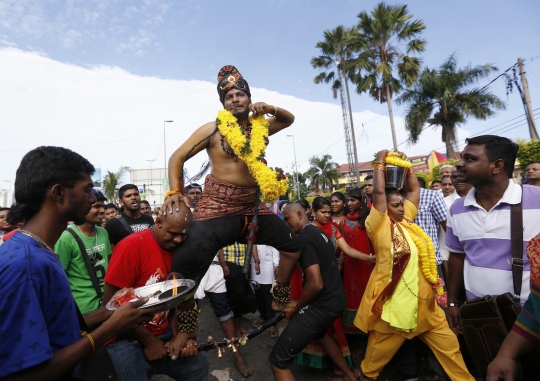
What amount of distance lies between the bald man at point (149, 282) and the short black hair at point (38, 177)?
732mm

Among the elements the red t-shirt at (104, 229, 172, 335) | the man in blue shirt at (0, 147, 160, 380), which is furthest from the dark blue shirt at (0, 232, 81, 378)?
the red t-shirt at (104, 229, 172, 335)

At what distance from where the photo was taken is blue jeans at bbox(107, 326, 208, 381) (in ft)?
7.43

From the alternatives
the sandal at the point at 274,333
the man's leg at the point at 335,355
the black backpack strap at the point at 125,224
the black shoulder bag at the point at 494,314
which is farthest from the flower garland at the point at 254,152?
the sandal at the point at 274,333

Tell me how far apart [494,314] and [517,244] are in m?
0.55

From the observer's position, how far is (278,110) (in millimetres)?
2701

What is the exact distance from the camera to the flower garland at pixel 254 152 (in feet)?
8.05

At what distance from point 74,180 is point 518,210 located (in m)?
3.01

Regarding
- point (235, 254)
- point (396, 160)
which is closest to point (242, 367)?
point (235, 254)

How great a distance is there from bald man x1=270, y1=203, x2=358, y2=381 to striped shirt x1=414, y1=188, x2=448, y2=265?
1.80 metres

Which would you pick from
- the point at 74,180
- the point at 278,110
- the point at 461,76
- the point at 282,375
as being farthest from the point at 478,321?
the point at 461,76

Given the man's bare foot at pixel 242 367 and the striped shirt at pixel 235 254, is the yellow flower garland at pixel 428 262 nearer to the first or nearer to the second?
the man's bare foot at pixel 242 367

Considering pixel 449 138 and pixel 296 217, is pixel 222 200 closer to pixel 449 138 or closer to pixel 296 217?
pixel 296 217

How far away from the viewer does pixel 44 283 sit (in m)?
1.40

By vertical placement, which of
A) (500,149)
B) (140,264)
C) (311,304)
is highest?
(500,149)
